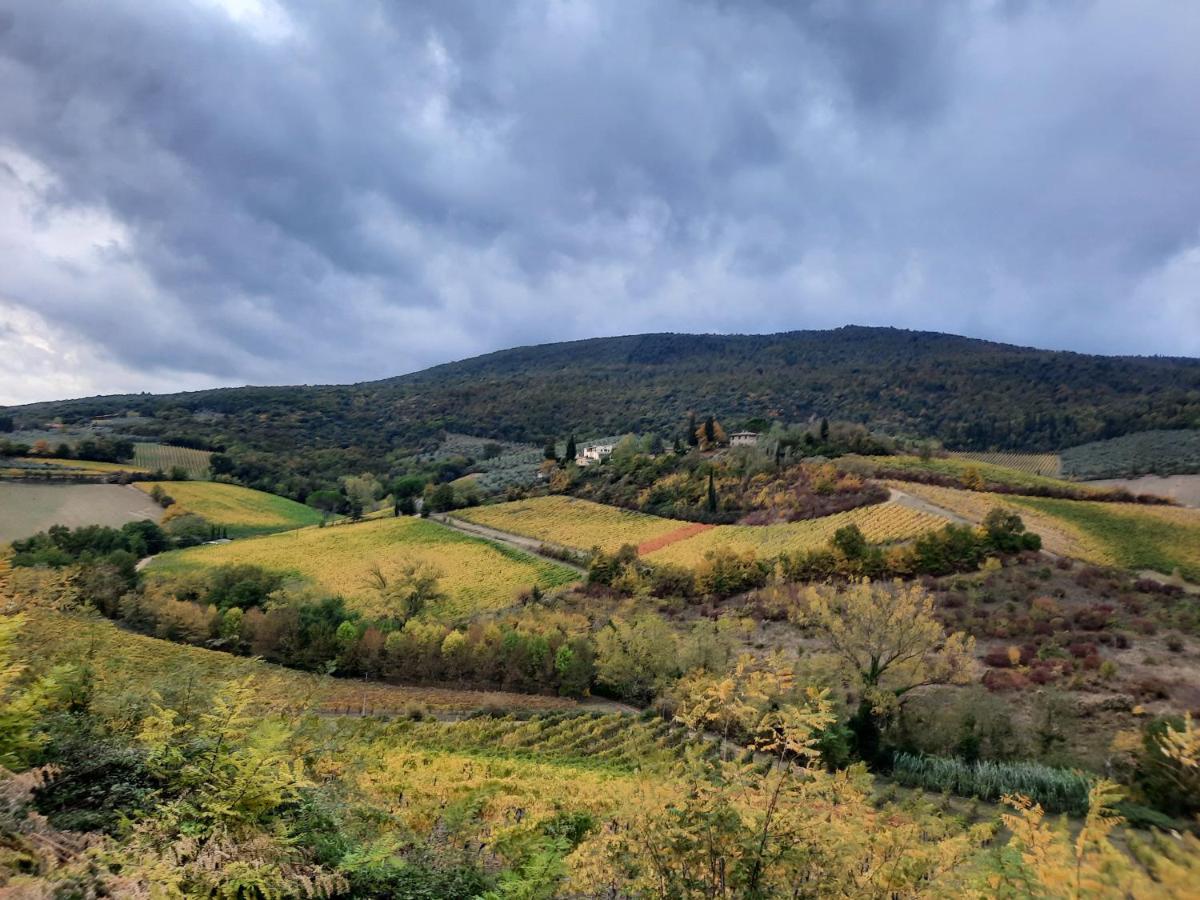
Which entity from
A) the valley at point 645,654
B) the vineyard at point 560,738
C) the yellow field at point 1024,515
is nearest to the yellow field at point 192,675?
the valley at point 645,654

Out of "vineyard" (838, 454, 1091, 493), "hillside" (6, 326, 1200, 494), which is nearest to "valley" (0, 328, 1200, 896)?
"vineyard" (838, 454, 1091, 493)

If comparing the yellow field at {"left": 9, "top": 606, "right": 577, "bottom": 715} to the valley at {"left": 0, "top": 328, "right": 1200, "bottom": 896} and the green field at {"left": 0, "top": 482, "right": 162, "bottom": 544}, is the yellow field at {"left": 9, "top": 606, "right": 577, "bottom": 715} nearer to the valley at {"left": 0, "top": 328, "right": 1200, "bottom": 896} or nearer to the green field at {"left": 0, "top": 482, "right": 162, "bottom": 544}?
the valley at {"left": 0, "top": 328, "right": 1200, "bottom": 896}

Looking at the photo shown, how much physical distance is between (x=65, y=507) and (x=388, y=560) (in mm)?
39003

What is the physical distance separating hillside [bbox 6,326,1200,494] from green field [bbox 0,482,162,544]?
24.2m

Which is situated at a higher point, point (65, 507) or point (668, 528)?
point (65, 507)

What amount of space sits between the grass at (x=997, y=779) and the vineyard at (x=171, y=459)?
9441 cm

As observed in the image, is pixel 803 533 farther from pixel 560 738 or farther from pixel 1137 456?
pixel 1137 456

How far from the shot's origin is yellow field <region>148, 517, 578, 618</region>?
153 feet

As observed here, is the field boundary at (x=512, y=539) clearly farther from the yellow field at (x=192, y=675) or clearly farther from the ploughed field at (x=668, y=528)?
the yellow field at (x=192, y=675)

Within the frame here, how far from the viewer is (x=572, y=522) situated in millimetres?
66438

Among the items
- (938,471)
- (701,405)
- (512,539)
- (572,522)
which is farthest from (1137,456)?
(701,405)

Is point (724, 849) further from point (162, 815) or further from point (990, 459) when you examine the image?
point (990, 459)

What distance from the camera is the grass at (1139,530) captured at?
43.2 metres

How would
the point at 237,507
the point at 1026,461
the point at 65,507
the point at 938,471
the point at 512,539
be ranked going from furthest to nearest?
the point at 1026,461
the point at 237,507
the point at 938,471
the point at 65,507
the point at 512,539
